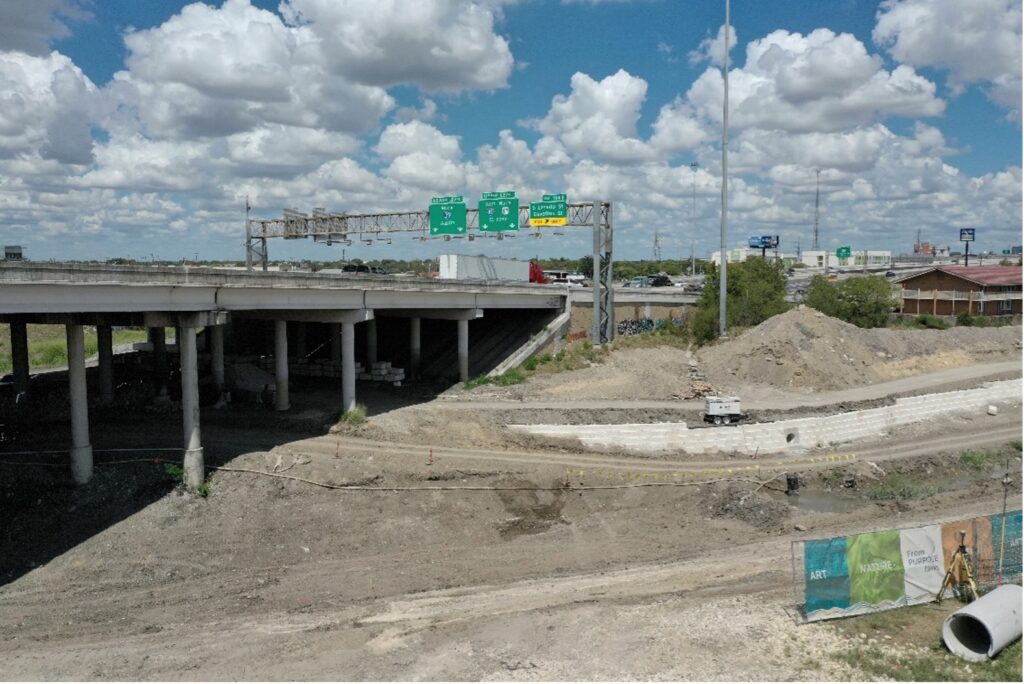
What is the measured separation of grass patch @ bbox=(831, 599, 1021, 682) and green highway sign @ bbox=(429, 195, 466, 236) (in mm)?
39943

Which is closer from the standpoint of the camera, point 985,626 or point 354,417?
point 985,626

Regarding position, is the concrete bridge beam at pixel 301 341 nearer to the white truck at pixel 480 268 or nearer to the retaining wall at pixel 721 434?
the white truck at pixel 480 268

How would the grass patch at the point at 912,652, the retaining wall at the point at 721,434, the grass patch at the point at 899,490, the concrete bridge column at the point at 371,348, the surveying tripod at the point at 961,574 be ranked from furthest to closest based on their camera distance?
the concrete bridge column at the point at 371,348
the retaining wall at the point at 721,434
the grass patch at the point at 899,490
the surveying tripod at the point at 961,574
the grass patch at the point at 912,652

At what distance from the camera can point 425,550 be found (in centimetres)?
2791

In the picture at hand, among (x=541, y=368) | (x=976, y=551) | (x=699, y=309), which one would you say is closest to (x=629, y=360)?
(x=541, y=368)

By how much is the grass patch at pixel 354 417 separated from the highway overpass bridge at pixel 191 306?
1.68 ft

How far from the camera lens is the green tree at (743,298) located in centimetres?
5869

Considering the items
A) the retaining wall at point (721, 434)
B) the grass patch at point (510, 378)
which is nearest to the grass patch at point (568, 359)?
the grass patch at point (510, 378)

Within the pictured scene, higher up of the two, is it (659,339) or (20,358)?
(20,358)

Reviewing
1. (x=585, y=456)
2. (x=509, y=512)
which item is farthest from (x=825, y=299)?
(x=509, y=512)

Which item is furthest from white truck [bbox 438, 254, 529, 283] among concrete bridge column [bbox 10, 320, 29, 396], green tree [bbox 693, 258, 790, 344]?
concrete bridge column [bbox 10, 320, 29, 396]

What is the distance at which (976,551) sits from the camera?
781 inches

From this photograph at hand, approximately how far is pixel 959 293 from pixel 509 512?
5777 centimetres

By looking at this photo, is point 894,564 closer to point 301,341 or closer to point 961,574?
point 961,574
